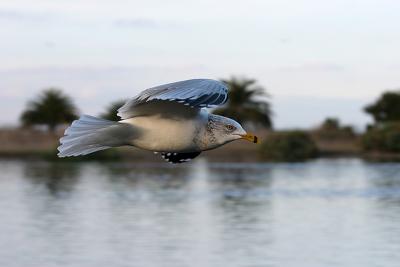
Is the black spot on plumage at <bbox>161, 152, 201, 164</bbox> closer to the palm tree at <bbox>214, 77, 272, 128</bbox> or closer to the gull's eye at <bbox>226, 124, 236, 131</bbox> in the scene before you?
the gull's eye at <bbox>226, 124, 236, 131</bbox>

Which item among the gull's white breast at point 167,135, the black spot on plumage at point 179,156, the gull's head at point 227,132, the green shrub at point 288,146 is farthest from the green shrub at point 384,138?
the gull's white breast at point 167,135

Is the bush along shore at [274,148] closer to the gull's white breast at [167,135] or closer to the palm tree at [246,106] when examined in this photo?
the palm tree at [246,106]

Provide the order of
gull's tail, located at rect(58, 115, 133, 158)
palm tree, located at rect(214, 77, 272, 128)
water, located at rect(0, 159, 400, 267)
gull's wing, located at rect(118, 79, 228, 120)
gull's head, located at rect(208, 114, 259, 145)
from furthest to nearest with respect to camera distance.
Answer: palm tree, located at rect(214, 77, 272, 128)
water, located at rect(0, 159, 400, 267)
gull's head, located at rect(208, 114, 259, 145)
gull's tail, located at rect(58, 115, 133, 158)
gull's wing, located at rect(118, 79, 228, 120)

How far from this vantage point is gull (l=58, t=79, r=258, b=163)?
11125 mm

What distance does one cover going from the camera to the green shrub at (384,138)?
76438 mm

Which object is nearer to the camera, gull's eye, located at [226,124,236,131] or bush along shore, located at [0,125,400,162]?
gull's eye, located at [226,124,236,131]

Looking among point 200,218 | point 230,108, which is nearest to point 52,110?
point 230,108

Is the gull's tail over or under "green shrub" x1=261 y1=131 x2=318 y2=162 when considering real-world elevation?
under

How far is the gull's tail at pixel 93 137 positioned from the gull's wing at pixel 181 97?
0.75 ft

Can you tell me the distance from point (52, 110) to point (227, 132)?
224ft

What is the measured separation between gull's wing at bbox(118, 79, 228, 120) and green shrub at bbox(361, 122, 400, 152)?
6556cm

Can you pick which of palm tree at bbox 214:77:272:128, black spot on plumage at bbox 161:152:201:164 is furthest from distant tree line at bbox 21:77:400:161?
black spot on plumage at bbox 161:152:201:164

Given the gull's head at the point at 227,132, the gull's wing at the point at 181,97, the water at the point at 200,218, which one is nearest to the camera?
the gull's wing at the point at 181,97

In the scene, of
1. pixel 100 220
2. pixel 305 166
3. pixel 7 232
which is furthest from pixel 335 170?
pixel 7 232
